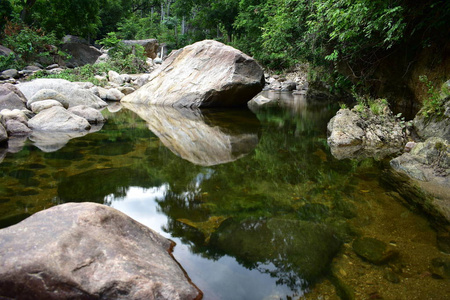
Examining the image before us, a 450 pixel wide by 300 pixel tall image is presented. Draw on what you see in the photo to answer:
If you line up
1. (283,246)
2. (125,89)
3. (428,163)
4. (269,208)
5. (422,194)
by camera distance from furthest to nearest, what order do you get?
(125,89) → (428,163) → (422,194) → (269,208) → (283,246)

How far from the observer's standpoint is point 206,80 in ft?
34.3

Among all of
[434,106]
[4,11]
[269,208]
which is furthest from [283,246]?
[4,11]

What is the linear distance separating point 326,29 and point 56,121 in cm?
726

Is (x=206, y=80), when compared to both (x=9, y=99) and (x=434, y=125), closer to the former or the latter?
(x=9, y=99)

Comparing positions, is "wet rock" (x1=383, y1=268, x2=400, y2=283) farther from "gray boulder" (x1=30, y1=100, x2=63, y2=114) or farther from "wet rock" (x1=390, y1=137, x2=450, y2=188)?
"gray boulder" (x1=30, y1=100, x2=63, y2=114)

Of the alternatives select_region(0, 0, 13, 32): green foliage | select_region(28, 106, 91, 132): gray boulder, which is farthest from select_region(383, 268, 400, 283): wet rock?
select_region(0, 0, 13, 32): green foliage

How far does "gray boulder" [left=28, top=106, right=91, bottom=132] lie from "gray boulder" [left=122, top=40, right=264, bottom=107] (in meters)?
4.48

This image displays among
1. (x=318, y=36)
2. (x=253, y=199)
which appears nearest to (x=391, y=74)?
(x=318, y=36)

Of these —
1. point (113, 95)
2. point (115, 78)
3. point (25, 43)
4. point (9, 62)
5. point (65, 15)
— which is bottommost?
point (113, 95)

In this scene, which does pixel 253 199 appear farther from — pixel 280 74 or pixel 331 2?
pixel 280 74

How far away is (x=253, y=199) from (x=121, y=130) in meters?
4.51

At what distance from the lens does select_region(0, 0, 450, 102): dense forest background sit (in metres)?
5.97

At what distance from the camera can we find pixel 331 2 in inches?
268

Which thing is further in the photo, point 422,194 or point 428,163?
point 428,163
